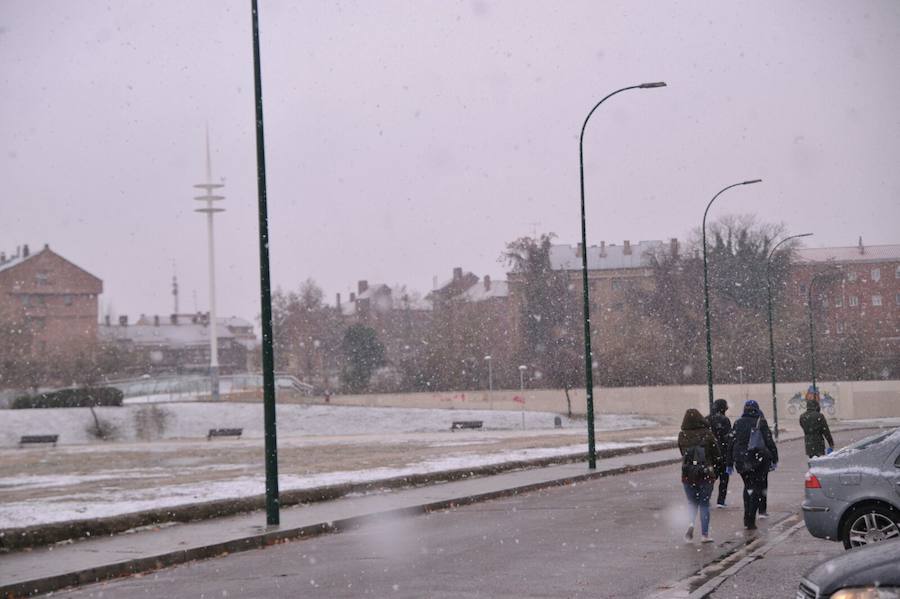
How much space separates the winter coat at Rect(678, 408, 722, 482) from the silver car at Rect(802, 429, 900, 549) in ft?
6.42

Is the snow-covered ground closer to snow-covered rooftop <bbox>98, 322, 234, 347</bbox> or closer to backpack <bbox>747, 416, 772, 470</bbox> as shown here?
backpack <bbox>747, 416, 772, 470</bbox>

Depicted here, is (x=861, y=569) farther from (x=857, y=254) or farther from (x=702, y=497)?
(x=857, y=254)

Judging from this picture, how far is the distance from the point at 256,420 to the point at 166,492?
55702 mm

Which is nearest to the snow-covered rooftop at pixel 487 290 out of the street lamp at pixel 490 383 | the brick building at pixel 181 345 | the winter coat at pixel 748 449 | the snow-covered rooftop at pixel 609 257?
the snow-covered rooftop at pixel 609 257

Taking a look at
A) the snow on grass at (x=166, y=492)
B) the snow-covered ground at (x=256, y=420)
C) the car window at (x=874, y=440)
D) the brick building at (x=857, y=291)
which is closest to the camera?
the car window at (x=874, y=440)

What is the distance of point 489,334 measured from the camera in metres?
98.8

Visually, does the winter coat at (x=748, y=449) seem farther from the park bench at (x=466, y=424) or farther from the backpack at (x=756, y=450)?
the park bench at (x=466, y=424)

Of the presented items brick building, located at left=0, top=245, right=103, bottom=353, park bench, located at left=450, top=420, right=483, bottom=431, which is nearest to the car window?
park bench, located at left=450, top=420, right=483, bottom=431

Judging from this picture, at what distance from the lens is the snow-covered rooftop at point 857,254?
12288 cm

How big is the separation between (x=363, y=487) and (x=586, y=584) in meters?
11.9

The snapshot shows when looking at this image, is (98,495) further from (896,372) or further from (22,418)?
(896,372)

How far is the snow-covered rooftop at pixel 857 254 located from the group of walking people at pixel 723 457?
108265 millimetres

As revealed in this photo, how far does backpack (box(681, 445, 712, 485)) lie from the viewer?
44.6 ft

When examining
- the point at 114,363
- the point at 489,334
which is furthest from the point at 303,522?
the point at 489,334
